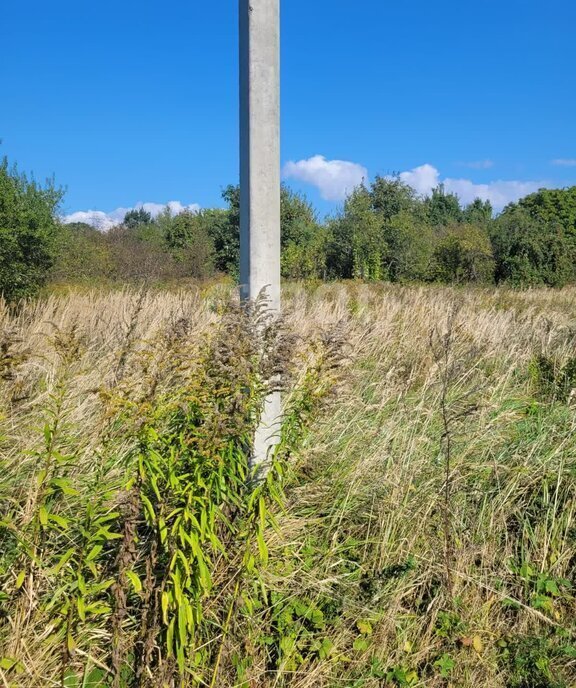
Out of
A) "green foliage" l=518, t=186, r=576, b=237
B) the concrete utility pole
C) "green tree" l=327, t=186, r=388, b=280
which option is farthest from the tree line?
the concrete utility pole

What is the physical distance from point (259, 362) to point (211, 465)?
50cm

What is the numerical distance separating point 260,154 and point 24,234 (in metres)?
10.5

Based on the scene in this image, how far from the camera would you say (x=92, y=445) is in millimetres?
3146

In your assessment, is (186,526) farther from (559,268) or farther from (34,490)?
(559,268)

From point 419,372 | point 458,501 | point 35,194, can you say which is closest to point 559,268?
point 35,194

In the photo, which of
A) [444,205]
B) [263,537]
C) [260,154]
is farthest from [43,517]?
[444,205]

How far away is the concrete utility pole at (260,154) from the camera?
3043mm

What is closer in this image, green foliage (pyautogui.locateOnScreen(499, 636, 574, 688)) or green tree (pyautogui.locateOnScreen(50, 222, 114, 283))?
green foliage (pyautogui.locateOnScreen(499, 636, 574, 688))

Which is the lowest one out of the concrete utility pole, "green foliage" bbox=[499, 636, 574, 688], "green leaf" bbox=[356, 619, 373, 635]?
"green foliage" bbox=[499, 636, 574, 688]

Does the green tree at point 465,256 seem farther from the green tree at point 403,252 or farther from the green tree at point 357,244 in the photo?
the green tree at point 357,244

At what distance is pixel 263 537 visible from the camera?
256 centimetres

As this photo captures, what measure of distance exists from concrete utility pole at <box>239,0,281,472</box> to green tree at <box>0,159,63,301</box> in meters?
9.68

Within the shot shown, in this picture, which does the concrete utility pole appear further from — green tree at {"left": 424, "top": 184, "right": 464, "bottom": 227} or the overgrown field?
green tree at {"left": 424, "top": 184, "right": 464, "bottom": 227}

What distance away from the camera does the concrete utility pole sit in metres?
3.04
